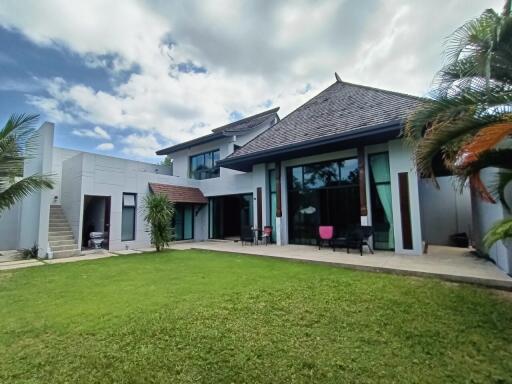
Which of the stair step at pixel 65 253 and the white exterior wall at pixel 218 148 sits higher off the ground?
the white exterior wall at pixel 218 148

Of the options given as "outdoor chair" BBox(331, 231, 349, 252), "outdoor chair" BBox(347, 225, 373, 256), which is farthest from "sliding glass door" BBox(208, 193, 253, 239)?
"outdoor chair" BBox(347, 225, 373, 256)

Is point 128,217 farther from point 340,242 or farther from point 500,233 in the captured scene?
point 500,233

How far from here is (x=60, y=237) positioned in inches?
442

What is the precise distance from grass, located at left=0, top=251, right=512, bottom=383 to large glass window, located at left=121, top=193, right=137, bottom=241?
21.7 ft

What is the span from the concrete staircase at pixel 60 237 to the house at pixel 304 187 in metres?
0.15

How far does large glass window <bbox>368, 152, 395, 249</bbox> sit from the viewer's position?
384 inches

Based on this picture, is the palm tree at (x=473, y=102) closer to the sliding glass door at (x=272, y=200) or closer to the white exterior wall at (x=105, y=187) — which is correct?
the sliding glass door at (x=272, y=200)

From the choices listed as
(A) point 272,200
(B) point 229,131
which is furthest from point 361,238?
(B) point 229,131

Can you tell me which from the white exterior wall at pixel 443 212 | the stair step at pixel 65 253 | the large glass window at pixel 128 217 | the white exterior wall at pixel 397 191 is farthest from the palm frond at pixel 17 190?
the white exterior wall at pixel 443 212

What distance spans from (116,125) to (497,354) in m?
21.6

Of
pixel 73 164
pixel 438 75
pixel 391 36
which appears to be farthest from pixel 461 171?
pixel 73 164

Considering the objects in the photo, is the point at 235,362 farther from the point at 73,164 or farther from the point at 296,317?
the point at 73,164

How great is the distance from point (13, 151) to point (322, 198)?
421 inches

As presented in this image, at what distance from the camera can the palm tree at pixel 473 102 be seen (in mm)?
3449
